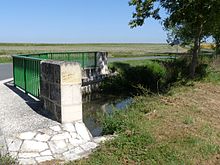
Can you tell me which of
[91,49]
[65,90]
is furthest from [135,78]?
[91,49]

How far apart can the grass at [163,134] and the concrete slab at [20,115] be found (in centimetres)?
174

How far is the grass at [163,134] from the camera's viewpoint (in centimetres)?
699

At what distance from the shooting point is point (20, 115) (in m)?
9.13

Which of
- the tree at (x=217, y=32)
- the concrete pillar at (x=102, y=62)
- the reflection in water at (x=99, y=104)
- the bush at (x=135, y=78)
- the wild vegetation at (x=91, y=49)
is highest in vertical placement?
the tree at (x=217, y=32)

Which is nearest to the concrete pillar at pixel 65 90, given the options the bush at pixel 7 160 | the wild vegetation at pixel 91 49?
the bush at pixel 7 160

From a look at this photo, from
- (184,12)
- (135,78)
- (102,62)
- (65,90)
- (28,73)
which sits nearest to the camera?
(65,90)

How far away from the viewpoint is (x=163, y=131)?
845cm

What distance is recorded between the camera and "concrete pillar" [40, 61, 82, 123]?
8.55 meters

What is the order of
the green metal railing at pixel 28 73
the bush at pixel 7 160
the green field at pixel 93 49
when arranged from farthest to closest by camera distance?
the green field at pixel 93 49, the green metal railing at pixel 28 73, the bush at pixel 7 160

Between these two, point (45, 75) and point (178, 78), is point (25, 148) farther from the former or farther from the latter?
point (178, 78)

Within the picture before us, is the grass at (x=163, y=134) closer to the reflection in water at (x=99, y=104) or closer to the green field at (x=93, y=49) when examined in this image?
the reflection in water at (x=99, y=104)

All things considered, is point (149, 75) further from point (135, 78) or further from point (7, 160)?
point (7, 160)

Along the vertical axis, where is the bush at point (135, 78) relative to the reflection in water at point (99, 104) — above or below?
above

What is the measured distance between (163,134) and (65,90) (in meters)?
2.63
